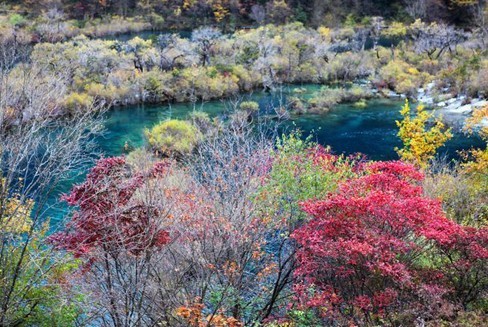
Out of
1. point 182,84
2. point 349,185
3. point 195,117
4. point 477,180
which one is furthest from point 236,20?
point 349,185

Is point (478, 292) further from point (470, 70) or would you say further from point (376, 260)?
point (470, 70)

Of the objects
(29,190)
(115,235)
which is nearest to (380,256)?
(115,235)

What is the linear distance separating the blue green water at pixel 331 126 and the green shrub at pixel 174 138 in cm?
223

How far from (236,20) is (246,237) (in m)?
76.0

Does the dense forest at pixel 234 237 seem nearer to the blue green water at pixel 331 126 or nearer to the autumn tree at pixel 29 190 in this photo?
the autumn tree at pixel 29 190

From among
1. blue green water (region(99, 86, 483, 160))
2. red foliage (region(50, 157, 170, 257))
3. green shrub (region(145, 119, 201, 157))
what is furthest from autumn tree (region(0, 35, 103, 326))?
blue green water (region(99, 86, 483, 160))

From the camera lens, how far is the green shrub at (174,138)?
1151 inches

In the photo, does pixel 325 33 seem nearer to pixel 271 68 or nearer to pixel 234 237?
pixel 271 68

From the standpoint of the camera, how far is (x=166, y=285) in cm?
1143

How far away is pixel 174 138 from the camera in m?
30.3

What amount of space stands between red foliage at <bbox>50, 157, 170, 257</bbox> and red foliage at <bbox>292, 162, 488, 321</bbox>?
3.33 m

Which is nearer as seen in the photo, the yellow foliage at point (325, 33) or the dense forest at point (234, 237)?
the dense forest at point (234, 237)

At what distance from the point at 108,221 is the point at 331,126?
28407 millimetres

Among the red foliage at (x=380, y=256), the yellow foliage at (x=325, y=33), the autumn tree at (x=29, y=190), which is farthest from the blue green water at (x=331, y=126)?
the yellow foliage at (x=325, y=33)
